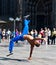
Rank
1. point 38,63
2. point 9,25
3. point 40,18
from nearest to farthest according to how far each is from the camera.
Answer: point 38,63
point 9,25
point 40,18

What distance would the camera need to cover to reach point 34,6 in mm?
54312

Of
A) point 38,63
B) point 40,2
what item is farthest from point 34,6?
point 38,63

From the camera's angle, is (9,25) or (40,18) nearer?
(9,25)

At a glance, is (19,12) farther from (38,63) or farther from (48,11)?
(38,63)

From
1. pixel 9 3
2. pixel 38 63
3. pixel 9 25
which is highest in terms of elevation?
pixel 9 3

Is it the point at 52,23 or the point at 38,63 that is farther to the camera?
the point at 52,23

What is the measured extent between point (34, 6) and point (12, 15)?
3.51 m

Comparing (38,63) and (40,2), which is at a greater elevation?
(40,2)

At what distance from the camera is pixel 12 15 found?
177 feet

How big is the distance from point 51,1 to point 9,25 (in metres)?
7.61

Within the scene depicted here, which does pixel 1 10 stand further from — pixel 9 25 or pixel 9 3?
pixel 9 25

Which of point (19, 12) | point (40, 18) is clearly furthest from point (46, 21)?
point (19, 12)

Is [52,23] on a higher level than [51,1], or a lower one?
lower

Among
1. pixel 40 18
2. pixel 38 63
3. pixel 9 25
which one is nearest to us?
pixel 38 63
